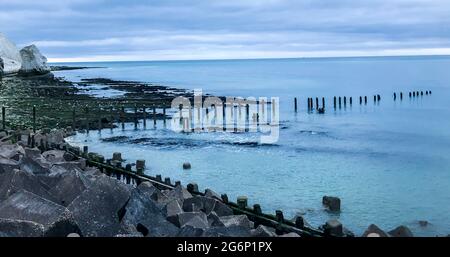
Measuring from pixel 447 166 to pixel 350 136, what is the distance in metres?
10.4

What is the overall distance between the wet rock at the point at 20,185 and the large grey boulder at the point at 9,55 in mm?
120649

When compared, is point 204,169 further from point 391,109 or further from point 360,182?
point 391,109

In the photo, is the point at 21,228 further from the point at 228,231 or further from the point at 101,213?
the point at 228,231

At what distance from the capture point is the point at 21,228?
26.9 feet

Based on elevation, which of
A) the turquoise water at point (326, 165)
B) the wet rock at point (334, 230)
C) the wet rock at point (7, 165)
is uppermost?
the wet rock at point (7, 165)

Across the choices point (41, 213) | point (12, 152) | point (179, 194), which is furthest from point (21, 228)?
point (12, 152)

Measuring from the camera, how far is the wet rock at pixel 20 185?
10430 mm

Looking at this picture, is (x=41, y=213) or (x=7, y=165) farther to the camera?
(x=7, y=165)

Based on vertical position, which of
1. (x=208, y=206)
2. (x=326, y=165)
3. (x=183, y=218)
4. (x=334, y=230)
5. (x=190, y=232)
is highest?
(x=190, y=232)

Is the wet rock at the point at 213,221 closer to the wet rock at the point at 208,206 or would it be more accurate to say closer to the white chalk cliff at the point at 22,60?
the wet rock at the point at 208,206

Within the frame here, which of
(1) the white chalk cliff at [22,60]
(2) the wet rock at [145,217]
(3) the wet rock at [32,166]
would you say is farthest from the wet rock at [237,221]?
(1) the white chalk cliff at [22,60]

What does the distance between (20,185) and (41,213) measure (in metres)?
2.25
